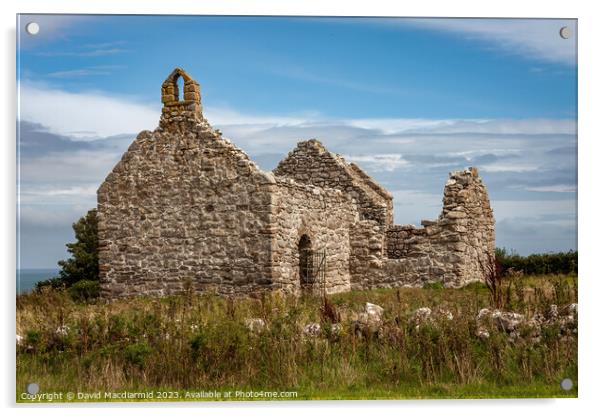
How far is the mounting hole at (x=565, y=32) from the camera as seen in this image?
34.9ft

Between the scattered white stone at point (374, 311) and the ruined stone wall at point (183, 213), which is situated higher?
the ruined stone wall at point (183, 213)

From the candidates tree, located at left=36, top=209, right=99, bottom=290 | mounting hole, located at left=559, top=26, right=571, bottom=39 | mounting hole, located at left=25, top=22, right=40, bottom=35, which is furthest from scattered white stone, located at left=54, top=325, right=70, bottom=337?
tree, located at left=36, top=209, right=99, bottom=290

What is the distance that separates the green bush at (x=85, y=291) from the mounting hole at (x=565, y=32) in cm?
1247

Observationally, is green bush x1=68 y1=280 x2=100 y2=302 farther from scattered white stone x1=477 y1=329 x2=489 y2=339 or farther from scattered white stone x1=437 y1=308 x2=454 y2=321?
scattered white stone x1=477 y1=329 x2=489 y2=339

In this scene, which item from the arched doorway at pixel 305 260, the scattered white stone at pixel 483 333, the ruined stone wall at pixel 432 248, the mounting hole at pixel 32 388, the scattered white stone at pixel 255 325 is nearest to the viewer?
the mounting hole at pixel 32 388

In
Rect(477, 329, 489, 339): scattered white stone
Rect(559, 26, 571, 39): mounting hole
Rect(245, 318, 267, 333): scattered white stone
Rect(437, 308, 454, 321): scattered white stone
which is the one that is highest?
Rect(559, 26, 571, 39): mounting hole

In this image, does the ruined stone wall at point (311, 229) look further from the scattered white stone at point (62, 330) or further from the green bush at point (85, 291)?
the scattered white stone at point (62, 330)

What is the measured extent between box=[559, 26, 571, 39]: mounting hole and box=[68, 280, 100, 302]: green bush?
40.9 feet

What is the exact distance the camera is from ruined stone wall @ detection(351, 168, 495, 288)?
22297 millimetres

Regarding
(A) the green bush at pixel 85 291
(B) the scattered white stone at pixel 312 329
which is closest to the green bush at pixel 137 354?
(B) the scattered white stone at pixel 312 329

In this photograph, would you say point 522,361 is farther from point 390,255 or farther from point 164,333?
point 390,255

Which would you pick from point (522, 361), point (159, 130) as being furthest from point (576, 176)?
point (159, 130)

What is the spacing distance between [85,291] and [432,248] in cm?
910

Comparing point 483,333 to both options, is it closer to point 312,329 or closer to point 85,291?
point 312,329
